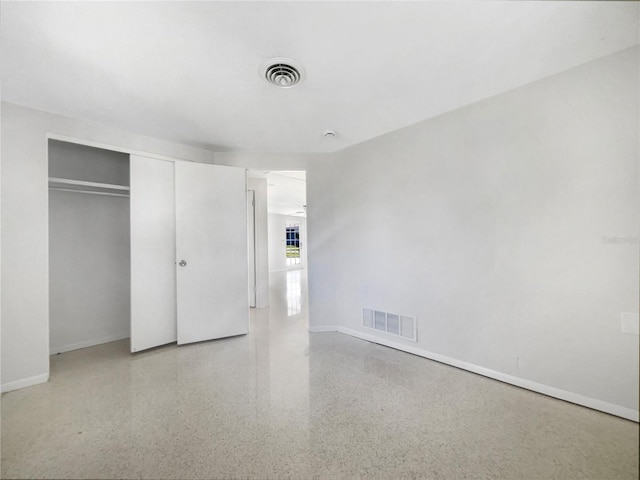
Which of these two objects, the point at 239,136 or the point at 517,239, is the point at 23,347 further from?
the point at 517,239

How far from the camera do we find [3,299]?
6.54 feet

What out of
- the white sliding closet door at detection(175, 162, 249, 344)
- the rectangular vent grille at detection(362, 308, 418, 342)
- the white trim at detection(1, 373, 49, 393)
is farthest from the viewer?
the white sliding closet door at detection(175, 162, 249, 344)

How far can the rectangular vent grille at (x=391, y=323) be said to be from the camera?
2649 mm

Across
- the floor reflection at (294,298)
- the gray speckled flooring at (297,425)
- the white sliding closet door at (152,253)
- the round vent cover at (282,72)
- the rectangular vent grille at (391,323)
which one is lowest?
the floor reflection at (294,298)

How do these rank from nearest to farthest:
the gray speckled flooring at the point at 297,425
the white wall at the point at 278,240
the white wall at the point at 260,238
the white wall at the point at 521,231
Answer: the gray speckled flooring at the point at 297,425
the white wall at the point at 521,231
the white wall at the point at 260,238
the white wall at the point at 278,240

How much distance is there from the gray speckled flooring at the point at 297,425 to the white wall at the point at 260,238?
89.2 inches

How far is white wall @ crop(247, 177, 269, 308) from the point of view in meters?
4.72

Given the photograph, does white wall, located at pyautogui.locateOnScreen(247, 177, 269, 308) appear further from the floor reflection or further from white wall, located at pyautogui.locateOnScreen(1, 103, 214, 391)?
white wall, located at pyautogui.locateOnScreen(1, 103, 214, 391)

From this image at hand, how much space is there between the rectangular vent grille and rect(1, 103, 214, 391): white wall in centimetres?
298

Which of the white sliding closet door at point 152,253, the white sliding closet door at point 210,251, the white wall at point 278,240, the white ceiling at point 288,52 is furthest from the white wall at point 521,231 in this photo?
the white wall at point 278,240

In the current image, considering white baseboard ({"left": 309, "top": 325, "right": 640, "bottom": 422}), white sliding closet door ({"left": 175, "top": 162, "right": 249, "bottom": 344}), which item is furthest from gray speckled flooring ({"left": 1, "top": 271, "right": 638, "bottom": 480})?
white sliding closet door ({"left": 175, "top": 162, "right": 249, "bottom": 344})

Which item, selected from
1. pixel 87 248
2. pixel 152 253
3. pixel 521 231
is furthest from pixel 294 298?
pixel 521 231

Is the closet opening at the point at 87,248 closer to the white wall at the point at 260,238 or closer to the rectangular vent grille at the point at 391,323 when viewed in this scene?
the white wall at the point at 260,238

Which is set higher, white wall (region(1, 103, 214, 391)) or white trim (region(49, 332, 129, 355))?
white wall (region(1, 103, 214, 391))
